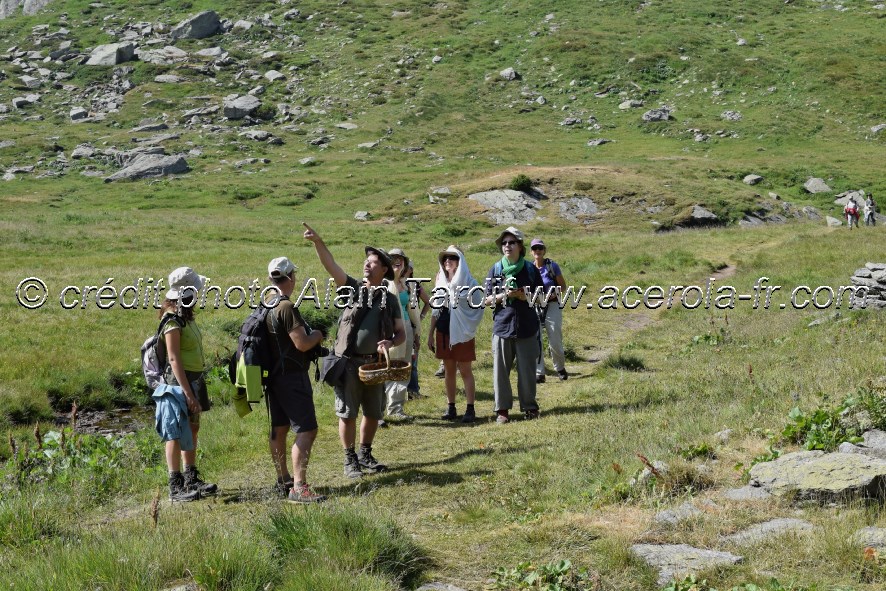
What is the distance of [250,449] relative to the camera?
10039mm

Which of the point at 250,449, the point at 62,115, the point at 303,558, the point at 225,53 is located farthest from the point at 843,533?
the point at 225,53

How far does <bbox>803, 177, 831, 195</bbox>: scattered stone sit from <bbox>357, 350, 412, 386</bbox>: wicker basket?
155 feet

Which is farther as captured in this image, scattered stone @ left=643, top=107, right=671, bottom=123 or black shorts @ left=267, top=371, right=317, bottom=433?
scattered stone @ left=643, top=107, right=671, bottom=123

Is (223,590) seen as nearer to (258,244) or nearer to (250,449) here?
(250,449)

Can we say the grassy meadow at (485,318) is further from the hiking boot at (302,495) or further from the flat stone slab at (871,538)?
the hiking boot at (302,495)

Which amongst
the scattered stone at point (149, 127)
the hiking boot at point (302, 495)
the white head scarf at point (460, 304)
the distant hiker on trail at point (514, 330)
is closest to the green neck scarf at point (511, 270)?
the distant hiker on trail at point (514, 330)

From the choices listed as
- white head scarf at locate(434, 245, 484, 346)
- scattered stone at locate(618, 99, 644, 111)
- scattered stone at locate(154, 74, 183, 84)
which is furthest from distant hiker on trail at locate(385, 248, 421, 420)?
scattered stone at locate(154, 74, 183, 84)

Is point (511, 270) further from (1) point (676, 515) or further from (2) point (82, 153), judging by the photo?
(2) point (82, 153)

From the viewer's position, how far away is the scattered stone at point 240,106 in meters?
79.1

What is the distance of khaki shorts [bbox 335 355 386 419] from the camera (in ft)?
27.7

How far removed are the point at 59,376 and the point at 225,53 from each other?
9136cm

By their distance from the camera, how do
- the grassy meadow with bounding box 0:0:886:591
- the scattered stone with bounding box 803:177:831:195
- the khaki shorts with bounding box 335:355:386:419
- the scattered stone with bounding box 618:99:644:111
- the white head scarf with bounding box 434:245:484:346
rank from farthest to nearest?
the scattered stone with bounding box 618:99:644:111 < the scattered stone with bounding box 803:177:831:195 < the white head scarf with bounding box 434:245:484:346 < the khaki shorts with bounding box 335:355:386:419 < the grassy meadow with bounding box 0:0:886:591

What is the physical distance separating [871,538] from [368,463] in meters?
5.11

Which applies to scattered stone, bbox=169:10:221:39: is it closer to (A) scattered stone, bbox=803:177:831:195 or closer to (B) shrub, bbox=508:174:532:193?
(B) shrub, bbox=508:174:532:193
